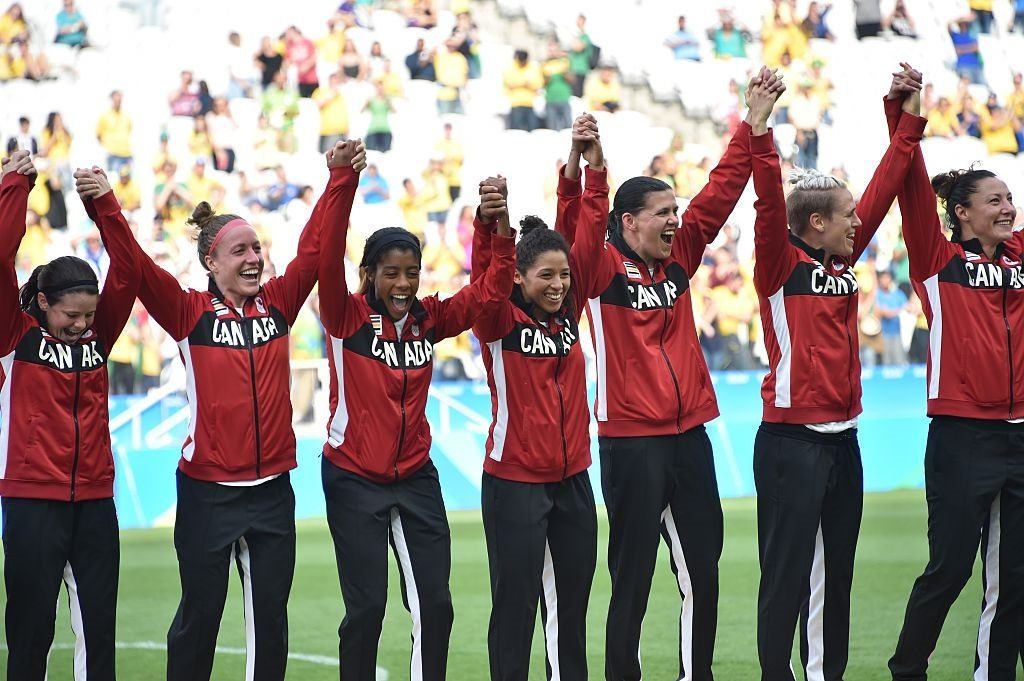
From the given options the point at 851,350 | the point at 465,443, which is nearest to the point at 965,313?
the point at 851,350

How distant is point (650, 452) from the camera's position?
4715 millimetres

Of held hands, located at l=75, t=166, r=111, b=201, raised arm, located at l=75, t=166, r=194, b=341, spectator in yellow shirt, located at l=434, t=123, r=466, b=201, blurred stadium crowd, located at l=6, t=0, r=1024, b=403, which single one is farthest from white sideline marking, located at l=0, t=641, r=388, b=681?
spectator in yellow shirt, located at l=434, t=123, r=466, b=201

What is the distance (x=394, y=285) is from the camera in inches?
180

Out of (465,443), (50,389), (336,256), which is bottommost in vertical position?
(465,443)

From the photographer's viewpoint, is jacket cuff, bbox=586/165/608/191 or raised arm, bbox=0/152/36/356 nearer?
raised arm, bbox=0/152/36/356

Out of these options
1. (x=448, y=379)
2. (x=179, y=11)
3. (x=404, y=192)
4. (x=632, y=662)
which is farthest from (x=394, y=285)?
(x=179, y=11)

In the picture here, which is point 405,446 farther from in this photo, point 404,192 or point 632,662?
point 404,192

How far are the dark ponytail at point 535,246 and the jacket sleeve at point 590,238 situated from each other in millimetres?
74

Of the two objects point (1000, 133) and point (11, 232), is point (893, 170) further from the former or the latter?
point (1000, 133)

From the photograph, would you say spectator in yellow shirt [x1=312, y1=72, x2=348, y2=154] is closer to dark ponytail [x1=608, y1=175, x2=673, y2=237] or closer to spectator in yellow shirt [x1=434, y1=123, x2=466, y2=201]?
spectator in yellow shirt [x1=434, y1=123, x2=466, y2=201]

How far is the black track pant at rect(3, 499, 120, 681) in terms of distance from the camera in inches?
176

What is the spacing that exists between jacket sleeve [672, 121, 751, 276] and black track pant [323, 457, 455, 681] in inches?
61.4

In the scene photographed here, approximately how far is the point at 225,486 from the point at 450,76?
1141cm

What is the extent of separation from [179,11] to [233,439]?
12.2 meters
